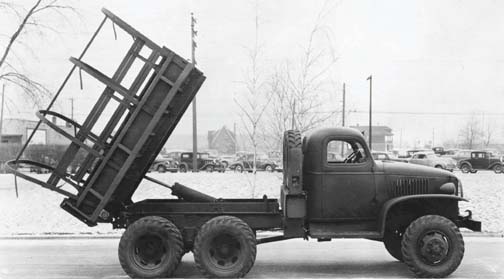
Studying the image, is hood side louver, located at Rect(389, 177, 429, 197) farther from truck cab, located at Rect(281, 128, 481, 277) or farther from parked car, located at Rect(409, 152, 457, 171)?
parked car, located at Rect(409, 152, 457, 171)

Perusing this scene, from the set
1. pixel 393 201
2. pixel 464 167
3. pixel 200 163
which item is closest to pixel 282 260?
pixel 393 201

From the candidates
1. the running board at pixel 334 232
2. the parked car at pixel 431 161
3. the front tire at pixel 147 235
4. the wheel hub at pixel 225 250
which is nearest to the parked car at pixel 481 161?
the parked car at pixel 431 161

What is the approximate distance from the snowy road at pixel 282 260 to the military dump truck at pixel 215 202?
1.74 ft

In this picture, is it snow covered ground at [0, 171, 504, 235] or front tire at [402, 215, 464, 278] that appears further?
snow covered ground at [0, 171, 504, 235]

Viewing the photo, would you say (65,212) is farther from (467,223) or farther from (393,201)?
(467,223)

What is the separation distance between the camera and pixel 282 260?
884cm

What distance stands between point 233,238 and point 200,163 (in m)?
32.8

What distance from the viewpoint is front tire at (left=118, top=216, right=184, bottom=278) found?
739 cm

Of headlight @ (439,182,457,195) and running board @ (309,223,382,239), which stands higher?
headlight @ (439,182,457,195)

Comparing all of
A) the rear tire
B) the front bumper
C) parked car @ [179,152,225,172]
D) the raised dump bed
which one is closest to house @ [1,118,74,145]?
parked car @ [179,152,225,172]

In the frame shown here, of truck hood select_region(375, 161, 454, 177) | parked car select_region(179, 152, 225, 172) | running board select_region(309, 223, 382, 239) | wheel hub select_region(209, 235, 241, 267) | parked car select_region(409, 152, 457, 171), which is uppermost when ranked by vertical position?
parked car select_region(409, 152, 457, 171)

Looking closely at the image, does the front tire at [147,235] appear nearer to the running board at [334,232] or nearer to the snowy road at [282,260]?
the snowy road at [282,260]

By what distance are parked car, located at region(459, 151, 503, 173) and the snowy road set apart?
2712 centimetres

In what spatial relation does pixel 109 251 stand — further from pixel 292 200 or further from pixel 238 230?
pixel 292 200
